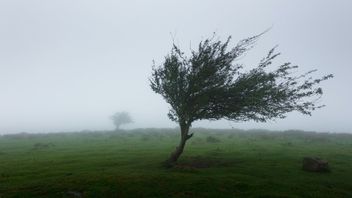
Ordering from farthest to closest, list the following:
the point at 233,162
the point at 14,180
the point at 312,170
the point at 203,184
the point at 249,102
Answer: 1. the point at 233,162
2. the point at 249,102
3. the point at 312,170
4. the point at 14,180
5. the point at 203,184

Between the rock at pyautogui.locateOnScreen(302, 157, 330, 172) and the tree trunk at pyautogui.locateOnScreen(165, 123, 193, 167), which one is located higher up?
the tree trunk at pyautogui.locateOnScreen(165, 123, 193, 167)

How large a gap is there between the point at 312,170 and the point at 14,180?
92.3ft

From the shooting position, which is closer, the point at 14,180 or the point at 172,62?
the point at 14,180

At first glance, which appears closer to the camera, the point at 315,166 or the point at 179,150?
the point at 315,166

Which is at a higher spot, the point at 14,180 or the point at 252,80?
the point at 252,80

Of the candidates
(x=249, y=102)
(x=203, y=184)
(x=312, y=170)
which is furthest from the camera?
(x=249, y=102)

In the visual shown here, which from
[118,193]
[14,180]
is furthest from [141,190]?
[14,180]

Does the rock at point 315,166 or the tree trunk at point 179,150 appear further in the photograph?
the tree trunk at point 179,150

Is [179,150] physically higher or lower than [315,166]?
higher

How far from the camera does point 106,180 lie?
29312 mm

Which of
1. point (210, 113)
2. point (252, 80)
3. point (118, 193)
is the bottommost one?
point (118, 193)

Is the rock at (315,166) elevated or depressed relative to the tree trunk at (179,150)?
depressed

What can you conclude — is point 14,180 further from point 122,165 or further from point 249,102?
point 249,102

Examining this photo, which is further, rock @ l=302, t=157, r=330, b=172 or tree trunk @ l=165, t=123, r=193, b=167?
tree trunk @ l=165, t=123, r=193, b=167
